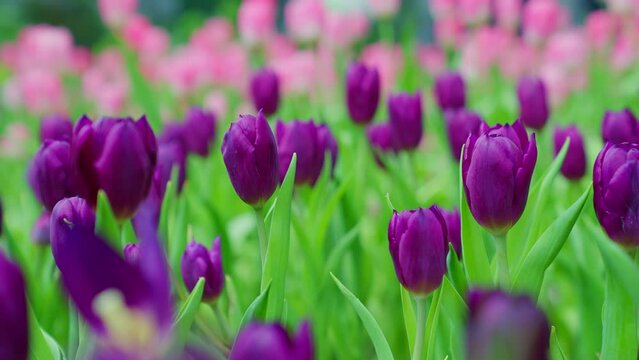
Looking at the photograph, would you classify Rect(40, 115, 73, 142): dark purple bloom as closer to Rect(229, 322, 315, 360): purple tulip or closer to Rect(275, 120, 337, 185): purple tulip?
Rect(275, 120, 337, 185): purple tulip

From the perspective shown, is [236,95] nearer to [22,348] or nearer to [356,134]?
[356,134]

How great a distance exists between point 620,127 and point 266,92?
72cm

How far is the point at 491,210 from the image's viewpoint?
69 cm

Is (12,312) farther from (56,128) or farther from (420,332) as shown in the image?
(56,128)

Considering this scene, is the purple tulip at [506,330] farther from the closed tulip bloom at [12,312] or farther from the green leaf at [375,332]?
the green leaf at [375,332]

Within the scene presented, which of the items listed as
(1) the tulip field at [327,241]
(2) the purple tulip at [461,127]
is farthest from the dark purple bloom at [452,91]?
(2) the purple tulip at [461,127]

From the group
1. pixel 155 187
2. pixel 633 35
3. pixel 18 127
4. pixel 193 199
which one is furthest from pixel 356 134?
pixel 18 127

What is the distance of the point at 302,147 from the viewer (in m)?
0.98

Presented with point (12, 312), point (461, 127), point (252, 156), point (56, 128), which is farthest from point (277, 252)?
point (56, 128)

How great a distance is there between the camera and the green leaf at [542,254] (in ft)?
2.26

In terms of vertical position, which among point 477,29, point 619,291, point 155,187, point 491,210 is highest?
point 477,29

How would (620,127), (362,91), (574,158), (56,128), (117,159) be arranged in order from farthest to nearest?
(362,91) → (56,128) → (574,158) → (620,127) → (117,159)

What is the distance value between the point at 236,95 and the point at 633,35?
5.21 ft

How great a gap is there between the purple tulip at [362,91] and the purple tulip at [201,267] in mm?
580
